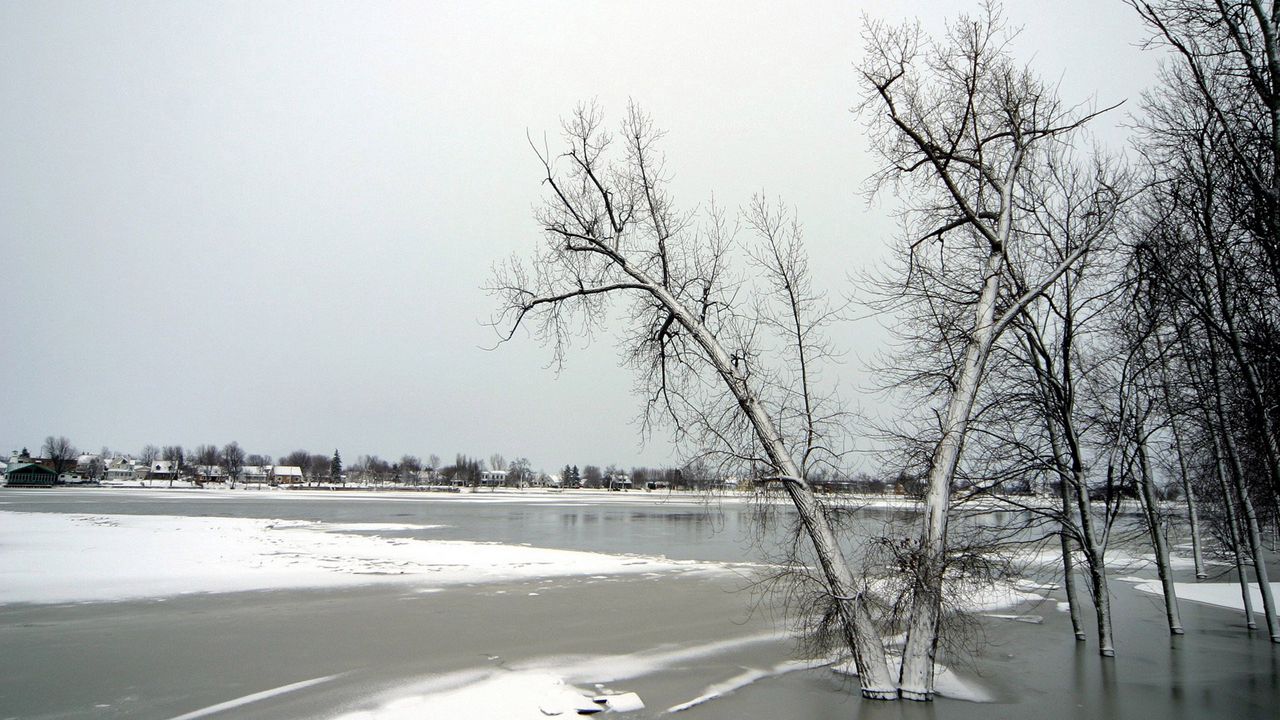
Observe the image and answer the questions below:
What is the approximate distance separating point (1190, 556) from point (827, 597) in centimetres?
3249

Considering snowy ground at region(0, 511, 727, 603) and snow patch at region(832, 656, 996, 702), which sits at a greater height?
snowy ground at region(0, 511, 727, 603)

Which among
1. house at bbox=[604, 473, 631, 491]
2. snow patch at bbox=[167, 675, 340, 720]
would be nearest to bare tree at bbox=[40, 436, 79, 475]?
house at bbox=[604, 473, 631, 491]

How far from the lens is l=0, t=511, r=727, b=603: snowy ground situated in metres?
18.0

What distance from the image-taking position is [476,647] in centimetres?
1216

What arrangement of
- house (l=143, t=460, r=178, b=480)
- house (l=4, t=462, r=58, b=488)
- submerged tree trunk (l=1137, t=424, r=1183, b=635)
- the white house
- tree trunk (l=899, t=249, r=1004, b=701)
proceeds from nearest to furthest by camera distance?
1. tree trunk (l=899, t=249, r=1004, b=701)
2. submerged tree trunk (l=1137, t=424, r=1183, b=635)
3. house (l=4, t=462, r=58, b=488)
4. the white house
5. house (l=143, t=460, r=178, b=480)

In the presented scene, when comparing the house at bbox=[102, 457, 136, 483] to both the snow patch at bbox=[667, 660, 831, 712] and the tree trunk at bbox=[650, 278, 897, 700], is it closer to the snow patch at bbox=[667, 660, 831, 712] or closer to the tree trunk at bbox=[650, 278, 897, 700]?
the snow patch at bbox=[667, 660, 831, 712]

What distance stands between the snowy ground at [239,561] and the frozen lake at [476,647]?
16 cm

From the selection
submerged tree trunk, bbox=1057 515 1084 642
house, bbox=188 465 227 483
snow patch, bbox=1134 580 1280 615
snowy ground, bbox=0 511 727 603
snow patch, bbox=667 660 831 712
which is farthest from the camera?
house, bbox=188 465 227 483

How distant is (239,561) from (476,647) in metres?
14.1

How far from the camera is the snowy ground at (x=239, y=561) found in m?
18.0

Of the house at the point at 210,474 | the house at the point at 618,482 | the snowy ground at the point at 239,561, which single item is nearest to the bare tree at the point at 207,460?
the house at the point at 210,474

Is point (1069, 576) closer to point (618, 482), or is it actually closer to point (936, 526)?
point (936, 526)

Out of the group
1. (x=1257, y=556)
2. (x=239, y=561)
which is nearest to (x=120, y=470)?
(x=239, y=561)

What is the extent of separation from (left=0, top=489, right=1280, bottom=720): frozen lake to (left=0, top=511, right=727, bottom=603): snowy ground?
163 mm
